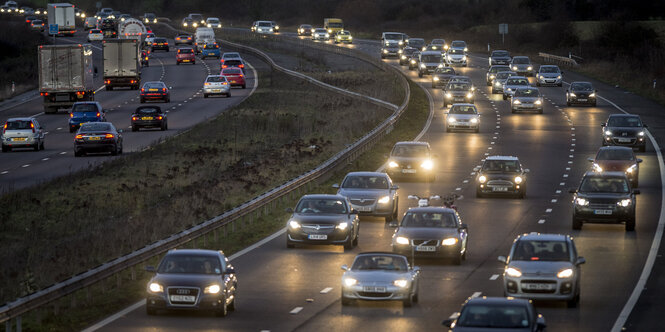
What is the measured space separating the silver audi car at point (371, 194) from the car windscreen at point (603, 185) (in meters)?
5.62

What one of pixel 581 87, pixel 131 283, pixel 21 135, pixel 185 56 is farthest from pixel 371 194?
pixel 185 56

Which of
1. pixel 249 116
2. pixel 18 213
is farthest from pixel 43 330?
pixel 249 116

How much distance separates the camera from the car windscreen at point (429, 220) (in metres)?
29.8

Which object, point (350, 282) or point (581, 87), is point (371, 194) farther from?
point (581, 87)

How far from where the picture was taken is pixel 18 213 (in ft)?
131

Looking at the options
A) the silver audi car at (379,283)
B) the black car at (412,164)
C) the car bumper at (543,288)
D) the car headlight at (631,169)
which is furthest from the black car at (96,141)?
the car bumper at (543,288)

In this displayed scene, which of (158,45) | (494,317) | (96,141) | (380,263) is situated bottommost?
(158,45)

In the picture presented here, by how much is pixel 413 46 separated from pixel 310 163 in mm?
69018

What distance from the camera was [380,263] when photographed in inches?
951

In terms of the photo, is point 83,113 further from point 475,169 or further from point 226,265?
point 226,265

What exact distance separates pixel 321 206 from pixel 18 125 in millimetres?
29428

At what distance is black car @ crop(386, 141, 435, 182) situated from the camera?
46069mm

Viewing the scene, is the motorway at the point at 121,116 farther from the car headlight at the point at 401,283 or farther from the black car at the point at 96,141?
the car headlight at the point at 401,283

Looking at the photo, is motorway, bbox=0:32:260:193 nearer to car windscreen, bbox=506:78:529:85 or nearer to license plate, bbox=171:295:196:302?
car windscreen, bbox=506:78:529:85
